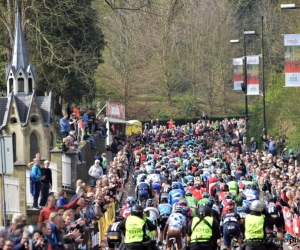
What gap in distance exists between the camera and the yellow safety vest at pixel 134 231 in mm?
17953

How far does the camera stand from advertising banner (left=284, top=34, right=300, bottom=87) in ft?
106

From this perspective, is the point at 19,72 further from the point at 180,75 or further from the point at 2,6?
the point at 180,75

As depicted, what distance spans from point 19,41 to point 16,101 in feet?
15.0

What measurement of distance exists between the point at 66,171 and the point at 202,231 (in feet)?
38.1

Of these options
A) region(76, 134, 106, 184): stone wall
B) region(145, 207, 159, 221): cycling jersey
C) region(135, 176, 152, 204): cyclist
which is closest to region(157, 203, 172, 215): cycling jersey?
region(145, 207, 159, 221): cycling jersey

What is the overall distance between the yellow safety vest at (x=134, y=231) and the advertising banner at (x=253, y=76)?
3179cm

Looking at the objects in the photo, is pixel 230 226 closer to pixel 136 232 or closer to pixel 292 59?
pixel 136 232

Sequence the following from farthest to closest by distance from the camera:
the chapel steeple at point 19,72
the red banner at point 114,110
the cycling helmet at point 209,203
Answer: the red banner at point 114,110
the chapel steeple at point 19,72
the cycling helmet at point 209,203

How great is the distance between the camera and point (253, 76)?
4938 centimetres

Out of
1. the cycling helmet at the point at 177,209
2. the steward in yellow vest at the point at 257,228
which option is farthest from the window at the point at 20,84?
the steward in yellow vest at the point at 257,228

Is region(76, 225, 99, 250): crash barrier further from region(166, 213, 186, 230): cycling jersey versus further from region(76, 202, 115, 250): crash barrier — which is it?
region(166, 213, 186, 230): cycling jersey

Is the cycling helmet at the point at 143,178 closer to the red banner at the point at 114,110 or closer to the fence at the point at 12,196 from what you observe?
the fence at the point at 12,196

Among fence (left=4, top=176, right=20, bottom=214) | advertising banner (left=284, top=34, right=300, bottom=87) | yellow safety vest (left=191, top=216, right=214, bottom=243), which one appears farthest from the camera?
advertising banner (left=284, top=34, right=300, bottom=87)

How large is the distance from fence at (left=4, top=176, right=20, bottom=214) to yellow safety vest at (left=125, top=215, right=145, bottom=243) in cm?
471
